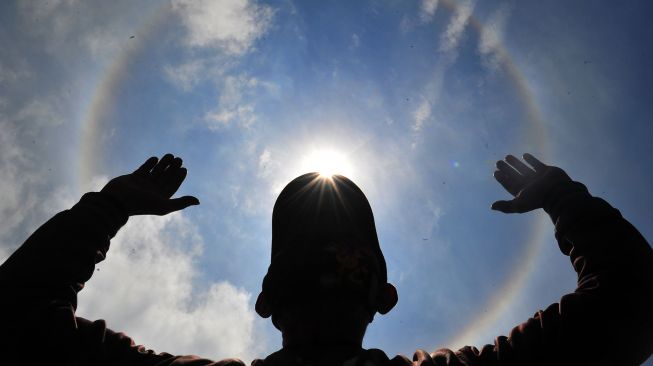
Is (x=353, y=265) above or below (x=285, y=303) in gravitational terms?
above

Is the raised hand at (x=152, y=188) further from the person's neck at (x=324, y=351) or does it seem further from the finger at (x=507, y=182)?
the finger at (x=507, y=182)

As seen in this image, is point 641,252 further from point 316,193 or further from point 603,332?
point 316,193

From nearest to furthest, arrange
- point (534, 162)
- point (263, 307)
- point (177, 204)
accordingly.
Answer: point (263, 307), point (177, 204), point (534, 162)

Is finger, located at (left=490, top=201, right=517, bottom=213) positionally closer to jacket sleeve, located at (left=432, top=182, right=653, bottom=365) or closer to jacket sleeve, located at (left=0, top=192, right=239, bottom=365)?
jacket sleeve, located at (left=432, top=182, right=653, bottom=365)

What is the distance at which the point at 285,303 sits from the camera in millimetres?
2633

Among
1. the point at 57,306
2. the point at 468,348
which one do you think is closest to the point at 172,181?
the point at 57,306

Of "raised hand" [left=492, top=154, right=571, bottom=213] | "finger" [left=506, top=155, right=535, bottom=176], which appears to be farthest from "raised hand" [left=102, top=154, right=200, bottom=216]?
"finger" [left=506, top=155, right=535, bottom=176]

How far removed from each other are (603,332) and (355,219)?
164 centimetres

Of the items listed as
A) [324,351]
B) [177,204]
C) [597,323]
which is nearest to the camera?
[597,323]

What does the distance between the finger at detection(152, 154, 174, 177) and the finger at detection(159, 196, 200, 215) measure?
475 mm

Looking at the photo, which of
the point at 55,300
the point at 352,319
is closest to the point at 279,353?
the point at 352,319

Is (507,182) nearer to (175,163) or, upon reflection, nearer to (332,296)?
(332,296)

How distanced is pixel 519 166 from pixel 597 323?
71.4 inches

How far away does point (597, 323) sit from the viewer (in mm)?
2346
